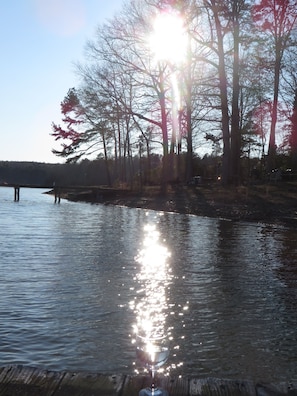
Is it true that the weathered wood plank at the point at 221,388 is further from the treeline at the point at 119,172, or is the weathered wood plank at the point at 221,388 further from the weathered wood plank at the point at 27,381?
the treeline at the point at 119,172

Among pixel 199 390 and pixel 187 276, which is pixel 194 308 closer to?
pixel 187 276

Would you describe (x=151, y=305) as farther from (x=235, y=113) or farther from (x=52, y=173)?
(x=52, y=173)

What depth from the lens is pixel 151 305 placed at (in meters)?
6.84

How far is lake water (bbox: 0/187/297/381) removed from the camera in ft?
15.8

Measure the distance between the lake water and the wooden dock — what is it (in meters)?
0.83

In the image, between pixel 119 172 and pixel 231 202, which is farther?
pixel 119 172

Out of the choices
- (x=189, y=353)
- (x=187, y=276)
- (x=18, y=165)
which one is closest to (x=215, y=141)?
(x=187, y=276)

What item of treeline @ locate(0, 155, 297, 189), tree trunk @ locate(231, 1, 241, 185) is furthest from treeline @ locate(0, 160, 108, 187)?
tree trunk @ locate(231, 1, 241, 185)

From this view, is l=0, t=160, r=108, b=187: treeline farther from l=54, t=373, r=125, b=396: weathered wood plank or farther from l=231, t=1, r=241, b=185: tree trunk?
l=54, t=373, r=125, b=396: weathered wood plank

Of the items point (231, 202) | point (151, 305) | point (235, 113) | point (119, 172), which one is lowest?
point (151, 305)

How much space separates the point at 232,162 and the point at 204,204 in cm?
508

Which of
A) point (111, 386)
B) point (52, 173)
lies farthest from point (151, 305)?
point (52, 173)

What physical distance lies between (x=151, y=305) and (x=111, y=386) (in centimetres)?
330

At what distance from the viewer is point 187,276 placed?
29.1ft
